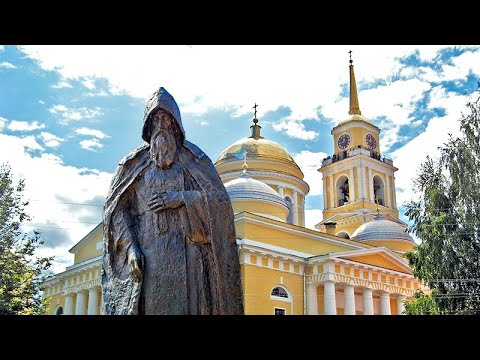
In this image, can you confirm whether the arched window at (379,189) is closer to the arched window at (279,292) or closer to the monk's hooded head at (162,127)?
the arched window at (279,292)

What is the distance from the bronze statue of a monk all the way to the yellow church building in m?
17.1

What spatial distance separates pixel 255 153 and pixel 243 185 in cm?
846

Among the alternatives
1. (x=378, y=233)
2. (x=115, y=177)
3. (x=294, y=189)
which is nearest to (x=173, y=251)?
(x=115, y=177)

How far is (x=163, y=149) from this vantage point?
4273 millimetres

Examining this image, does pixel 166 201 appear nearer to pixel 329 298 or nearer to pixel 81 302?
pixel 329 298

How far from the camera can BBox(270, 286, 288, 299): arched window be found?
25.4 m

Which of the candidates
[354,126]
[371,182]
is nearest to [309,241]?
[371,182]

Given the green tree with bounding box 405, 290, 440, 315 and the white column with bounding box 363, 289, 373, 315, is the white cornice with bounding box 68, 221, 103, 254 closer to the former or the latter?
the white column with bounding box 363, 289, 373, 315

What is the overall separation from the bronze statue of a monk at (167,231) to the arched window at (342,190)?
38221 mm

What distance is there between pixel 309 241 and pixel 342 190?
14.3 metres

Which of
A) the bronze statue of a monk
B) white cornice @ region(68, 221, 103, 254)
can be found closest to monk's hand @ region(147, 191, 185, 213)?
the bronze statue of a monk
